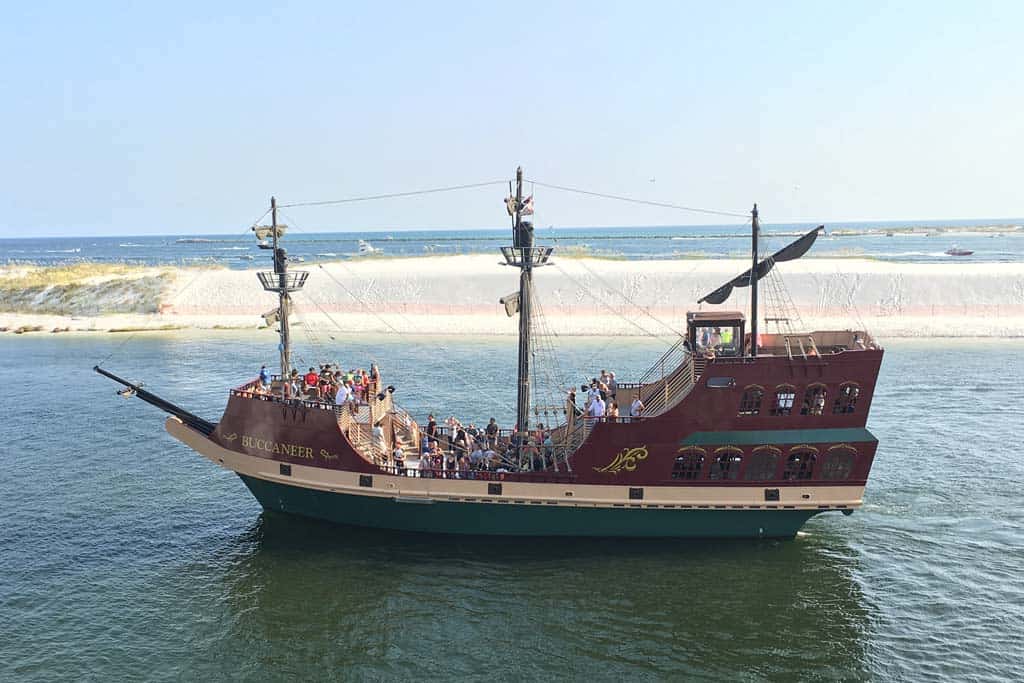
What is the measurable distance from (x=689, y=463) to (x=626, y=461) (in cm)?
150

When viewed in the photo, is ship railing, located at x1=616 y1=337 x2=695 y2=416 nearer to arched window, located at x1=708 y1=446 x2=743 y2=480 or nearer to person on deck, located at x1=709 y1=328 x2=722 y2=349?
person on deck, located at x1=709 y1=328 x2=722 y2=349

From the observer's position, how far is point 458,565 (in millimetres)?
20219

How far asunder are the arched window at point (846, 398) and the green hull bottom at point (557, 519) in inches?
104

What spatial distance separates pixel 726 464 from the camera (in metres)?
20.4

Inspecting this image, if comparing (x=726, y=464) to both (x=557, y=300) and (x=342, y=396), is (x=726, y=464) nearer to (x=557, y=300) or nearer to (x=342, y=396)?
(x=342, y=396)

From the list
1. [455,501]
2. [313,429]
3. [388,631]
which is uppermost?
[313,429]

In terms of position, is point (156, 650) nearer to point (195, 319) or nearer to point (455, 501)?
point (455, 501)

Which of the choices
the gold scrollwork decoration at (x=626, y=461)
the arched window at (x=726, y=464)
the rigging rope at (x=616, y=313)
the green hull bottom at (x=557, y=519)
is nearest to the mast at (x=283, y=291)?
the green hull bottom at (x=557, y=519)

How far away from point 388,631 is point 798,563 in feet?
32.1

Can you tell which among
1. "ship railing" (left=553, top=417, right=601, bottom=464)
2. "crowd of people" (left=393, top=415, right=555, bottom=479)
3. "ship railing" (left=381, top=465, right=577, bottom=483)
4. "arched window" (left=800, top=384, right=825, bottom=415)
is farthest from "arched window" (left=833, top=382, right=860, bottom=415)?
"crowd of people" (left=393, top=415, right=555, bottom=479)

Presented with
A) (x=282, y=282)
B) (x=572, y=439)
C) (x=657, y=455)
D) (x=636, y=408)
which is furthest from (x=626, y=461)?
(x=282, y=282)

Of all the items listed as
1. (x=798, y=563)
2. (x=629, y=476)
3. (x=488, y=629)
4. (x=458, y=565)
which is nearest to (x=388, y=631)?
(x=488, y=629)

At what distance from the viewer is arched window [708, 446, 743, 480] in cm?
2028

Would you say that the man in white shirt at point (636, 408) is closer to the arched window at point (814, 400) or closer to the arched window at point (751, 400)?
the arched window at point (751, 400)
